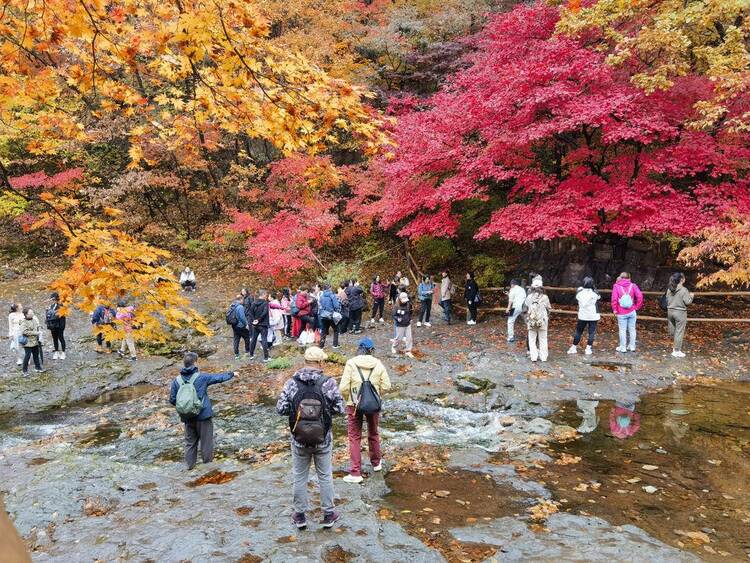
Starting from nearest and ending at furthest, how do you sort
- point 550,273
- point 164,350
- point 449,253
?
point 164,350 < point 550,273 < point 449,253

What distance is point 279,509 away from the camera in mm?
5461

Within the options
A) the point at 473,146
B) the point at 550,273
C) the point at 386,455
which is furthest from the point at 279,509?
the point at 550,273

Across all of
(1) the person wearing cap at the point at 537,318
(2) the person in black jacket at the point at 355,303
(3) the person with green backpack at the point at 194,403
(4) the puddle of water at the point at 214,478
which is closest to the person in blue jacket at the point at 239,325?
(2) the person in black jacket at the point at 355,303

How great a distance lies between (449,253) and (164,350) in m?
10.6

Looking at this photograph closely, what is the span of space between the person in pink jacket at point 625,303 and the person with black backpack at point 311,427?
830 cm

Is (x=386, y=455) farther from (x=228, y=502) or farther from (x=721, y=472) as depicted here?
(x=721, y=472)

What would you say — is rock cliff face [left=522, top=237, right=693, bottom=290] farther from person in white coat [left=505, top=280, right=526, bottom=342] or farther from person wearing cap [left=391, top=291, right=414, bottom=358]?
person wearing cap [left=391, top=291, right=414, bottom=358]

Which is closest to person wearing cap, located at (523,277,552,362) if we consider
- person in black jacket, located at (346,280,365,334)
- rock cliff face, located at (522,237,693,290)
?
person in black jacket, located at (346,280,365,334)

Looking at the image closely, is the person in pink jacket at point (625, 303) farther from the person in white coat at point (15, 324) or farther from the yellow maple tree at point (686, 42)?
the person in white coat at point (15, 324)

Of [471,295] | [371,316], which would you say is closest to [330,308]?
[371,316]

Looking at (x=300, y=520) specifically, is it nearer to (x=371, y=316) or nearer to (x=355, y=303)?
(x=355, y=303)

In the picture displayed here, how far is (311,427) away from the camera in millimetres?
4938

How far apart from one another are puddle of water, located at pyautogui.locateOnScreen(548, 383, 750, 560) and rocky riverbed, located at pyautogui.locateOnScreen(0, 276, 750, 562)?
0.03 m

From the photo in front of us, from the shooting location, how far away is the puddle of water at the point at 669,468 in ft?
16.8
